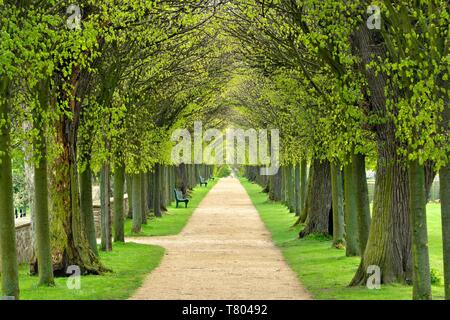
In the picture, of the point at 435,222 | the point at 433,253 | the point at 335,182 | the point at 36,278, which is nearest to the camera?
the point at 36,278

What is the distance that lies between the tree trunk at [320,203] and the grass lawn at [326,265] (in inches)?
26.2

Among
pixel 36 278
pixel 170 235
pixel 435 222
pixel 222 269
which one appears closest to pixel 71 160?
pixel 36 278

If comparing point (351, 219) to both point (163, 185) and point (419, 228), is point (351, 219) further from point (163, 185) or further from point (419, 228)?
point (163, 185)

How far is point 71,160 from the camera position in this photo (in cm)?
2183

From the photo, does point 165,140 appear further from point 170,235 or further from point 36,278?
point 36,278

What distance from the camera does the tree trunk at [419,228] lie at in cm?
1460

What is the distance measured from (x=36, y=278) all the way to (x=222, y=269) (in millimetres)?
5380

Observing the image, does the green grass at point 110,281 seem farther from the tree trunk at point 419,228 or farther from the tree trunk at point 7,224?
the tree trunk at point 419,228

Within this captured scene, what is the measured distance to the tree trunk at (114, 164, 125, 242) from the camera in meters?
33.0

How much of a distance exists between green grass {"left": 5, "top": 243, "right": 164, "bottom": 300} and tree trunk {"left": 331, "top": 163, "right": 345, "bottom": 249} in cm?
579

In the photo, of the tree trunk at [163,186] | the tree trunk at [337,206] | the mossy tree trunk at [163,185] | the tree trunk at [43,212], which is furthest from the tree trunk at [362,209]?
the mossy tree trunk at [163,185]

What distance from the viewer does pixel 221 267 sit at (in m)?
24.6

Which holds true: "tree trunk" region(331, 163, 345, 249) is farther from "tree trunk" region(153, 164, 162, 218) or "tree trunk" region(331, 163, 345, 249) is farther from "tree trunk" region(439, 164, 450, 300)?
"tree trunk" region(153, 164, 162, 218)

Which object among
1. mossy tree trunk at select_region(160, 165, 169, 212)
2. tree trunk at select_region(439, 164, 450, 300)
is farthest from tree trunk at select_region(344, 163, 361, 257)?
mossy tree trunk at select_region(160, 165, 169, 212)
